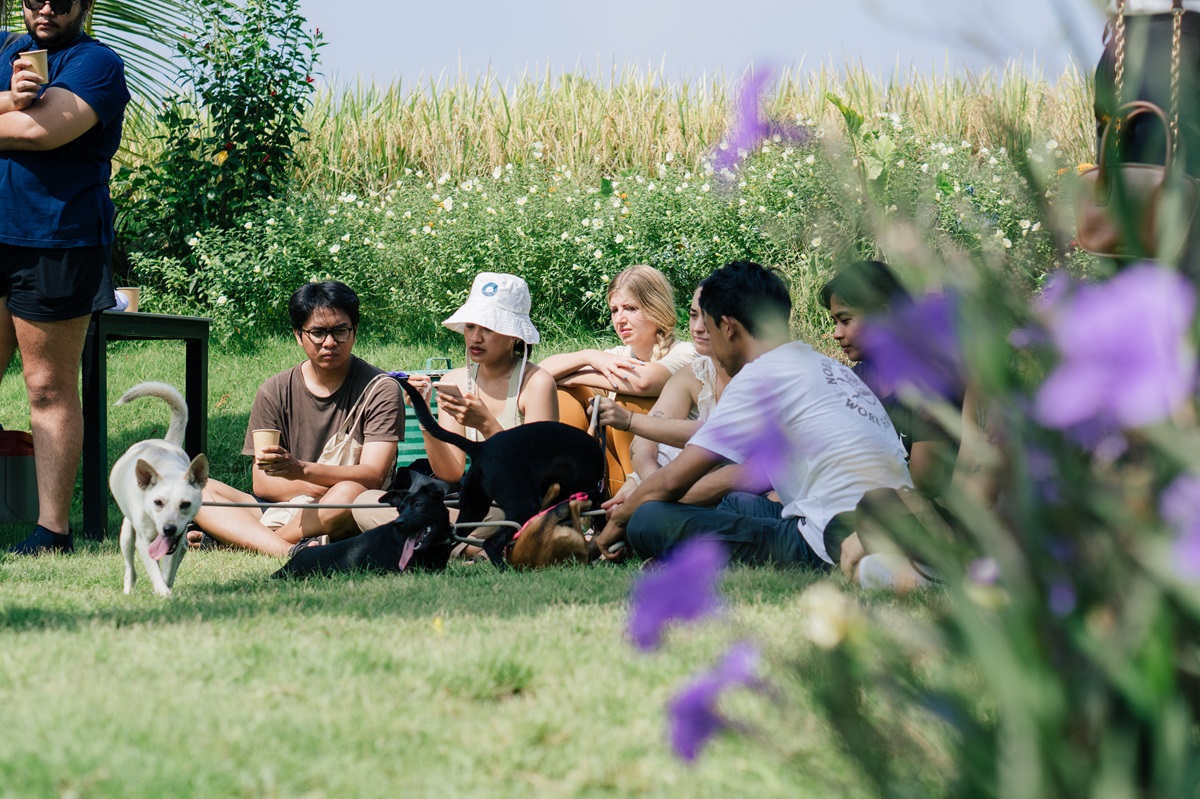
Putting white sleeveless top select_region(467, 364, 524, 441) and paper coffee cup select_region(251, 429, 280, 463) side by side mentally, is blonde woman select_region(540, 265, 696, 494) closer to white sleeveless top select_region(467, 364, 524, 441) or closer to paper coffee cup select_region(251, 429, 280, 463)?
white sleeveless top select_region(467, 364, 524, 441)

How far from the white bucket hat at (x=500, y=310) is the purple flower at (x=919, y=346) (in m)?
4.25

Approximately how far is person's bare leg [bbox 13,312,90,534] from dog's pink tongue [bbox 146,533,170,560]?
1.36m

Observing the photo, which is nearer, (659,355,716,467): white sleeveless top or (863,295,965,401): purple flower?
(863,295,965,401): purple flower

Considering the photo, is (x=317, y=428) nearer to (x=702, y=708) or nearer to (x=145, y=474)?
(x=145, y=474)

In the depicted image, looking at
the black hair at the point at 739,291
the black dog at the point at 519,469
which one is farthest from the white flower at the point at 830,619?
the black dog at the point at 519,469

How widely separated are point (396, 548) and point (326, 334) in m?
1.42

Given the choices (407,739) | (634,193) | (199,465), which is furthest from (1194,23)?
(634,193)

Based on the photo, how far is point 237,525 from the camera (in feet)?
18.0

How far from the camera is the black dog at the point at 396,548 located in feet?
14.7

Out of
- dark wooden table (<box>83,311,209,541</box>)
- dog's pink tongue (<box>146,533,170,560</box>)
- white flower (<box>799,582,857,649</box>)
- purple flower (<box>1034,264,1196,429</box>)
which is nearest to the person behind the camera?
purple flower (<box>1034,264,1196,429</box>)

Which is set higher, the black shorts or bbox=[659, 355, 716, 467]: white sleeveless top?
the black shorts

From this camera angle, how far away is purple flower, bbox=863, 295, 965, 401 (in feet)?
3.45

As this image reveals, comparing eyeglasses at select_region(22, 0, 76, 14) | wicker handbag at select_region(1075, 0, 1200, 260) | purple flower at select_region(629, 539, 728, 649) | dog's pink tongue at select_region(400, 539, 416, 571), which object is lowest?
dog's pink tongue at select_region(400, 539, 416, 571)

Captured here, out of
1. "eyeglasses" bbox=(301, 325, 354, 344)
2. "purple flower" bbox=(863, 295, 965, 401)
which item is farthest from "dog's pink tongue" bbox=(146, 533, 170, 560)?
"purple flower" bbox=(863, 295, 965, 401)
